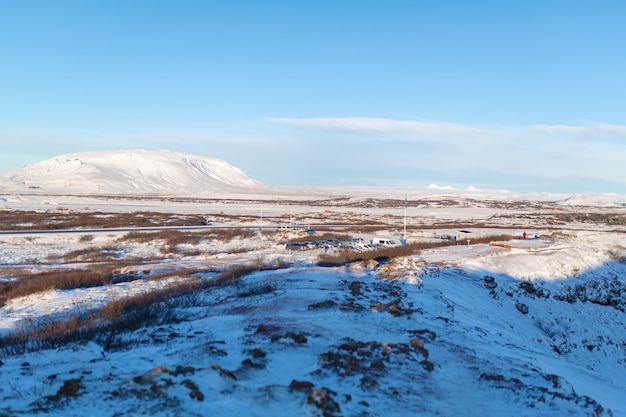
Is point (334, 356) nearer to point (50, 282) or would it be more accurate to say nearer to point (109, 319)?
point (109, 319)

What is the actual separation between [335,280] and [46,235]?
35.3 meters

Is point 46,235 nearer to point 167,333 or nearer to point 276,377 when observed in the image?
point 167,333

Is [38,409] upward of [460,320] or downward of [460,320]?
upward

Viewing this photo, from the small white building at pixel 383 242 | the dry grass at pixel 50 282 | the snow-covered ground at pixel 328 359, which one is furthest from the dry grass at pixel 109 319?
the small white building at pixel 383 242

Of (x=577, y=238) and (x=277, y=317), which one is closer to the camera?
(x=277, y=317)

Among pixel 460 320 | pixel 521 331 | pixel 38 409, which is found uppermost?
pixel 38 409

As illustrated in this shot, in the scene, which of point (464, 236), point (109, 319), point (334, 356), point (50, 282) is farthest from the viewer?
point (464, 236)

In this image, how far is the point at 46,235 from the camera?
145 ft

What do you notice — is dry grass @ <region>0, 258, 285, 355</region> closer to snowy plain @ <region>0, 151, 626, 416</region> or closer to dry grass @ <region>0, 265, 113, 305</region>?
dry grass @ <region>0, 265, 113, 305</region>

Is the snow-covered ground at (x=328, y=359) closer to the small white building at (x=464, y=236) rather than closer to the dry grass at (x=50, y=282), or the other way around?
the dry grass at (x=50, y=282)

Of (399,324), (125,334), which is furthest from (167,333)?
(399,324)

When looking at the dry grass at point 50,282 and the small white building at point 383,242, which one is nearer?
the dry grass at point 50,282

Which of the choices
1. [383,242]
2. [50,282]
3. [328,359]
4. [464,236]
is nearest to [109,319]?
[328,359]

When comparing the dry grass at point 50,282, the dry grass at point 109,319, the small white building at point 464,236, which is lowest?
the dry grass at point 50,282
